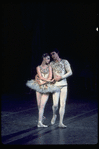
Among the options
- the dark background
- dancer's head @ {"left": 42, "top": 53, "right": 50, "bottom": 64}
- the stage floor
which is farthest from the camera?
the dark background

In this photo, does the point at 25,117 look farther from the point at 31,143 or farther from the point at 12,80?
the point at 12,80

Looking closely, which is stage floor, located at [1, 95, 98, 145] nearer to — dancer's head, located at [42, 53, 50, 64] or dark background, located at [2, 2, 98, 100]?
dancer's head, located at [42, 53, 50, 64]

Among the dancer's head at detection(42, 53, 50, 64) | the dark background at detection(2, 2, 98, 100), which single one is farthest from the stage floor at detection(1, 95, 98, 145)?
the dark background at detection(2, 2, 98, 100)

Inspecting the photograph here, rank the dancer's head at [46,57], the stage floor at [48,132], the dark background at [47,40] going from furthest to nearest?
the dark background at [47,40] < the dancer's head at [46,57] < the stage floor at [48,132]

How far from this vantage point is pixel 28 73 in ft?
56.2

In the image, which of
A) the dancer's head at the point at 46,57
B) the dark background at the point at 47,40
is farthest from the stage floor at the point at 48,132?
the dark background at the point at 47,40

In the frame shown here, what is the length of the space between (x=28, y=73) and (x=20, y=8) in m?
4.63

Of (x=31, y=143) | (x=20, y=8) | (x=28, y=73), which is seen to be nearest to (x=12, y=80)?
(x=28, y=73)

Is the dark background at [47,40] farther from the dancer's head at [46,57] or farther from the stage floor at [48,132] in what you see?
the dancer's head at [46,57]

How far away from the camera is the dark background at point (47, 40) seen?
597 inches

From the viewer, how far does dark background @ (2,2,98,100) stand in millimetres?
15156

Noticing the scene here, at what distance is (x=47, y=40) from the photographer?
15.9m

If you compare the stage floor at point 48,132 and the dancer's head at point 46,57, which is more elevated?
the dancer's head at point 46,57

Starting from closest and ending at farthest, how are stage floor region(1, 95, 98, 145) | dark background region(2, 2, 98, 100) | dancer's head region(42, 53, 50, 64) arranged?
stage floor region(1, 95, 98, 145) < dancer's head region(42, 53, 50, 64) < dark background region(2, 2, 98, 100)
